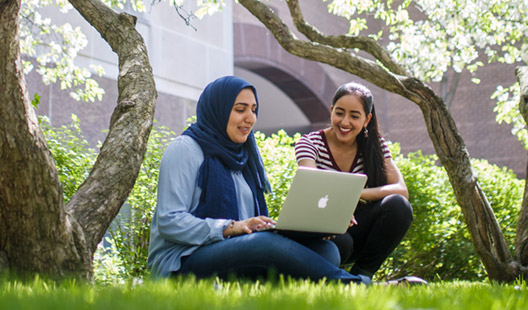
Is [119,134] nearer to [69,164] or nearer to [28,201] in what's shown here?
[28,201]

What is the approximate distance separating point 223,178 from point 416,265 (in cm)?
319

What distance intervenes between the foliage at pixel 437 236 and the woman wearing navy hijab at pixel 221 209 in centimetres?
252

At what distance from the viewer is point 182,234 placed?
301 cm

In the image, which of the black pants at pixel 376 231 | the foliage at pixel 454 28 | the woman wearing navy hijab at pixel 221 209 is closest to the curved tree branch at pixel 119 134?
the woman wearing navy hijab at pixel 221 209

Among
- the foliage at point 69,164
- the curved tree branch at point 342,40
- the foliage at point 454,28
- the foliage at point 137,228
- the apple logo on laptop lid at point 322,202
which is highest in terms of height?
the foliage at point 454,28

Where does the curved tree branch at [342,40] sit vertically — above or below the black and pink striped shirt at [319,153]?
above

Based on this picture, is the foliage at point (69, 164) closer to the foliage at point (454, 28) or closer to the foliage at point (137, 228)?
the foliage at point (137, 228)

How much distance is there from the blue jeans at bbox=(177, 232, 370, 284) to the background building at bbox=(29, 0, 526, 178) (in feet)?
6.75

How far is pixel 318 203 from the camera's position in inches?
120

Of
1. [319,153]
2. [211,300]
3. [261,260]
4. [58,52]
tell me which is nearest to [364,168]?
[319,153]

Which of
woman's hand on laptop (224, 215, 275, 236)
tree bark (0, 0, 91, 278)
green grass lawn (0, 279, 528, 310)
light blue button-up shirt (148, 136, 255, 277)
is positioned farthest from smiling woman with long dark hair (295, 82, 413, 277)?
green grass lawn (0, 279, 528, 310)

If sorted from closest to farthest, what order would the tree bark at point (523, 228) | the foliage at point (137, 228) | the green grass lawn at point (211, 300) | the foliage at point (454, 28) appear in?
the green grass lawn at point (211, 300) < the tree bark at point (523, 228) < the foliage at point (137, 228) < the foliage at point (454, 28)

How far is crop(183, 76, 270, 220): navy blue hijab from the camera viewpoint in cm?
321

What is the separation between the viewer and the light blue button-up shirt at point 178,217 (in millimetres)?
3027
